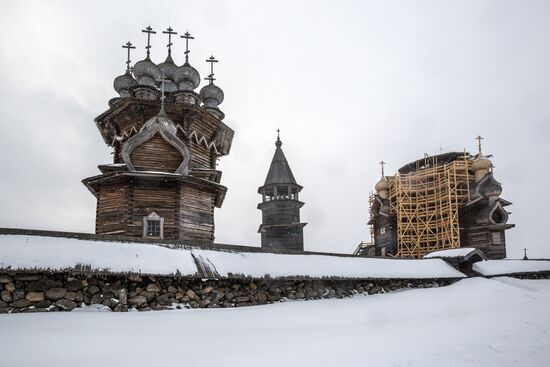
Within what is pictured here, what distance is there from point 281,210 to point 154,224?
16.9 m

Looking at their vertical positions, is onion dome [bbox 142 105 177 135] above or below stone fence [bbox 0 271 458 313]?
above

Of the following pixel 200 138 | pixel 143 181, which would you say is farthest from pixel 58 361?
pixel 200 138

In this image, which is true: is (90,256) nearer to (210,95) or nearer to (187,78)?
(187,78)

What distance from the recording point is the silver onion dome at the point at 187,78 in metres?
23.4

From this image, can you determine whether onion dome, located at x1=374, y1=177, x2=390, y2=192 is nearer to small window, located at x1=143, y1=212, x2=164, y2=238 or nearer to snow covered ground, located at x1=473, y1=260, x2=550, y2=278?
snow covered ground, located at x1=473, y1=260, x2=550, y2=278

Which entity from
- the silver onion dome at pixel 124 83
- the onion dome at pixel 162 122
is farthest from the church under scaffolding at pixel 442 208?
the silver onion dome at pixel 124 83

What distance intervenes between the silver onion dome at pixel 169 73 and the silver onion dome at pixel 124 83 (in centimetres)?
209

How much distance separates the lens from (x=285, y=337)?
748 cm

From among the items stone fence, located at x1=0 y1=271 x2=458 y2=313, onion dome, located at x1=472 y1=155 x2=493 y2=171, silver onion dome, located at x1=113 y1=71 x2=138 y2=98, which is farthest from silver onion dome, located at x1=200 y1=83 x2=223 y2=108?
onion dome, located at x1=472 y1=155 x2=493 y2=171

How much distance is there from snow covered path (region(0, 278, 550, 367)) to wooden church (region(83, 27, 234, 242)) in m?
8.82

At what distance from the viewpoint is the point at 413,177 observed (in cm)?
3509

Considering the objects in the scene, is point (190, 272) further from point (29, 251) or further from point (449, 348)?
point (449, 348)

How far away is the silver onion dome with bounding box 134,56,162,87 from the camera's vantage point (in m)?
22.8

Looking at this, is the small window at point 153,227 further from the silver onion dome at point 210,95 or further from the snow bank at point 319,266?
the silver onion dome at point 210,95
